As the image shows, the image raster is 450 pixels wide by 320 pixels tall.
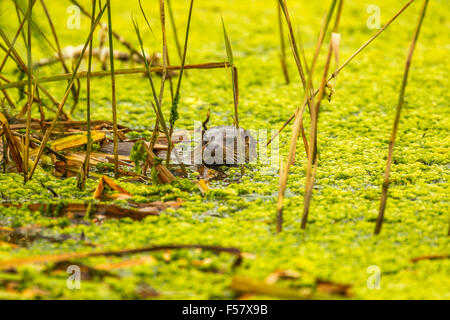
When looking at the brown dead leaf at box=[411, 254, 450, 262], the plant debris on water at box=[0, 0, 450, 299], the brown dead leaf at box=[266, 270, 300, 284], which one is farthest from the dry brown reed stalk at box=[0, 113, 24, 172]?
the brown dead leaf at box=[411, 254, 450, 262]

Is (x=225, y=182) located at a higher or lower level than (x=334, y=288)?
higher

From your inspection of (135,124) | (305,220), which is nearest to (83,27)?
(135,124)

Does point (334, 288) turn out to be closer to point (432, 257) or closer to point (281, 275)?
point (281, 275)

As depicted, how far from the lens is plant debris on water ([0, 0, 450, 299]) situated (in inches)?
44.6

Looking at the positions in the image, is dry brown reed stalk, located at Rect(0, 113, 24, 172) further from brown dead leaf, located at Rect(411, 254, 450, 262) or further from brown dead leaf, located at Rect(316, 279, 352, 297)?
brown dead leaf, located at Rect(411, 254, 450, 262)

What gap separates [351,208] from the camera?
1431mm

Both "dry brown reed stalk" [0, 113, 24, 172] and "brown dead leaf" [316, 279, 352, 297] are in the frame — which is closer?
"brown dead leaf" [316, 279, 352, 297]

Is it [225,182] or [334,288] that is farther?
[225,182]

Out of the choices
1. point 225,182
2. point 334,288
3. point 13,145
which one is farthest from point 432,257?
point 13,145

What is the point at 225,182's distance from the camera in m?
1.65

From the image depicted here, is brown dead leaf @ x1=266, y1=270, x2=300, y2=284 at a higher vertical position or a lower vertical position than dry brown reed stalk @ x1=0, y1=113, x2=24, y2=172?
lower
